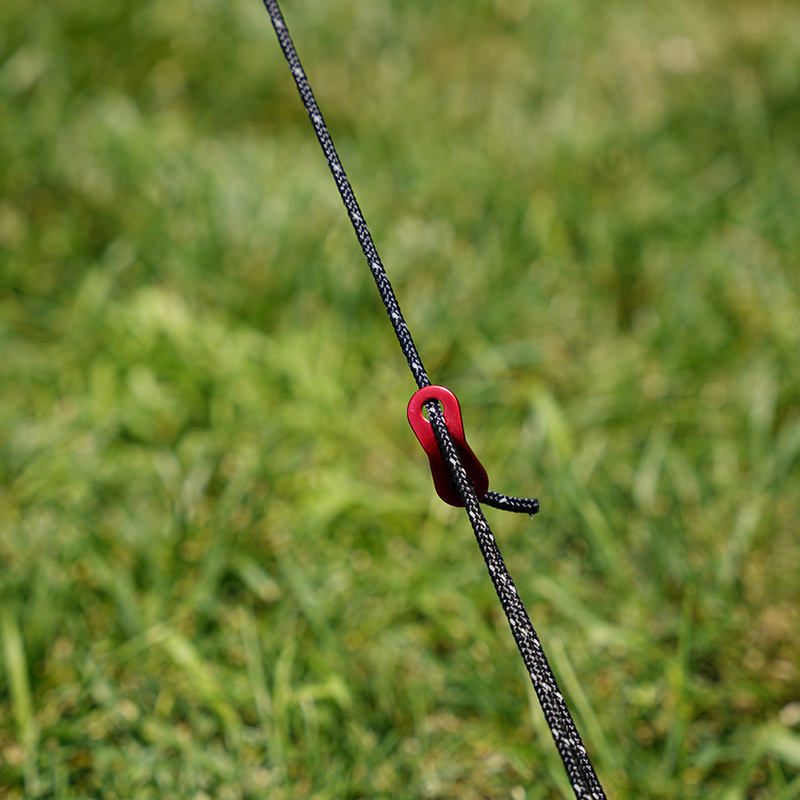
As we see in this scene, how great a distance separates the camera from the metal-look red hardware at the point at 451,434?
0.67m

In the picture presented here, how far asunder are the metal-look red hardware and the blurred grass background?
603mm

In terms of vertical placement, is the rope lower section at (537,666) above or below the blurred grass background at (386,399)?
below

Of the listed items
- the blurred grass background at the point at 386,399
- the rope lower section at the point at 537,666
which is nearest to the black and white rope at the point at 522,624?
the rope lower section at the point at 537,666

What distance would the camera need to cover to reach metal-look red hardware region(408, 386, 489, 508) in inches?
26.3

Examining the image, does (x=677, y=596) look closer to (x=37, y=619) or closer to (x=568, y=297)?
(x=568, y=297)

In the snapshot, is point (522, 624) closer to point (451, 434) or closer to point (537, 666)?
point (537, 666)

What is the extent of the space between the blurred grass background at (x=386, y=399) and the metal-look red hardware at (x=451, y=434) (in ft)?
1.98

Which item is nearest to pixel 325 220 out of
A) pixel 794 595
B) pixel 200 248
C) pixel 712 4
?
pixel 200 248

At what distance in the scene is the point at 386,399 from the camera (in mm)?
1623

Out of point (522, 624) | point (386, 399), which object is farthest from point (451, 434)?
point (386, 399)

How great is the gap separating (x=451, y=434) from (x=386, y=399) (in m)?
0.96

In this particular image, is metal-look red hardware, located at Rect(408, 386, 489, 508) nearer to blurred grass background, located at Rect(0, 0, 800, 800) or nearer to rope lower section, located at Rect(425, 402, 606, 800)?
rope lower section, located at Rect(425, 402, 606, 800)

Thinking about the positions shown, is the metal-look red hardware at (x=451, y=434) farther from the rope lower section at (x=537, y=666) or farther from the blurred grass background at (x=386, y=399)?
the blurred grass background at (x=386, y=399)

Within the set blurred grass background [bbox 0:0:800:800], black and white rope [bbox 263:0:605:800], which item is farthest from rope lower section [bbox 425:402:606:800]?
blurred grass background [bbox 0:0:800:800]
